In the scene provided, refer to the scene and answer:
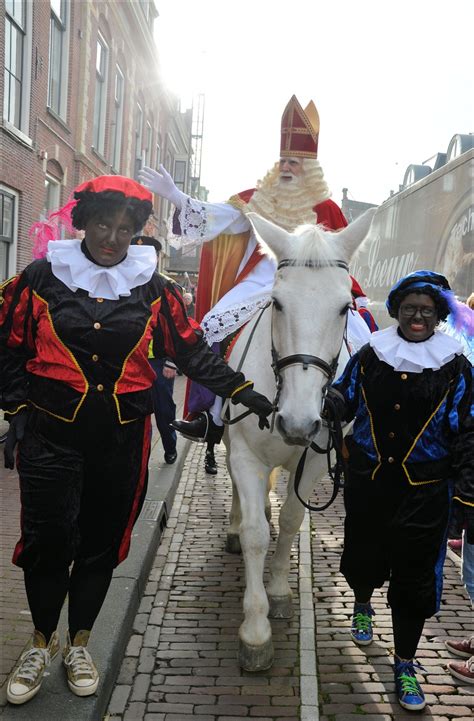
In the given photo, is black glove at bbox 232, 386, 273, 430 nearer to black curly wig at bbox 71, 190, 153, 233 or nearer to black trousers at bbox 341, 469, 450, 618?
black trousers at bbox 341, 469, 450, 618

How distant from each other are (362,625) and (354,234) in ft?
6.98

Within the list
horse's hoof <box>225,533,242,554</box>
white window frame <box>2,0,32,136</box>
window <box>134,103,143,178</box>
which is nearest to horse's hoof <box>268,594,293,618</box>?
horse's hoof <box>225,533,242,554</box>

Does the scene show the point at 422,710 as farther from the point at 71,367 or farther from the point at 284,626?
the point at 71,367

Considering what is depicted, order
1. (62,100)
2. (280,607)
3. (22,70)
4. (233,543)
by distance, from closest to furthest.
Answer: (280,607)
(233,543)
(22,70)
(62,100)

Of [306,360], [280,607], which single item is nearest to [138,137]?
[280,607]

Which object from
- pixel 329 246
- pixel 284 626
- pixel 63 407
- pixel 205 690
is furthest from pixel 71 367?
pixel 284 626

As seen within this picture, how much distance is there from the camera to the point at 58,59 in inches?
585

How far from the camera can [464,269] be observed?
5.70 metres

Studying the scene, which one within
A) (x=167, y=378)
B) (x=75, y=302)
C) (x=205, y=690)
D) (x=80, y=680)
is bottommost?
(x=205, y=690)

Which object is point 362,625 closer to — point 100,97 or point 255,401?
point 255,401

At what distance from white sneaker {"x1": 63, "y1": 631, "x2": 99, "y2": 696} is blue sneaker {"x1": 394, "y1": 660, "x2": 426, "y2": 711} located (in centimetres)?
140

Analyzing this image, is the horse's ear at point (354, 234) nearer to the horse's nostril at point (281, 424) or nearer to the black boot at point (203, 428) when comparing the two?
the horse's nostril at point (281, 424)

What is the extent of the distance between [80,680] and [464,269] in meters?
4.58

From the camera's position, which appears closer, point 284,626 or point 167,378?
point 284,626
